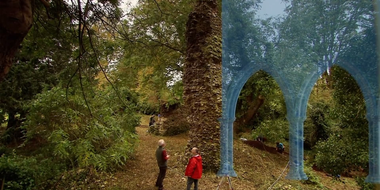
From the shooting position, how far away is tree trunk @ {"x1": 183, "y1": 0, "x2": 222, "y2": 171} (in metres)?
6.11

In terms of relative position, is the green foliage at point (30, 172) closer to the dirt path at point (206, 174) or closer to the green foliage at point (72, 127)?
the green foliage at point (72, 127)

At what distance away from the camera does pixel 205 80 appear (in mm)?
6227

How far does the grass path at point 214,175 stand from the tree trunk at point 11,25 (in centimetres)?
365

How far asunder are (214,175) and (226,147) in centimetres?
89

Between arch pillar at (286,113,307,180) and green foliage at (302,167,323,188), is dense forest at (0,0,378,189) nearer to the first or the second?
green foliage at (302,167,323,188)

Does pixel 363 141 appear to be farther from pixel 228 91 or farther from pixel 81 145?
pixel 81 145

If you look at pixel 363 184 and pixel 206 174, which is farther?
pixel 206 174

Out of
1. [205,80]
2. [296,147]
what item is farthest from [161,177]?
[296,147]

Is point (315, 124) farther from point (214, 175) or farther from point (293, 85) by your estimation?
point (214, 175)

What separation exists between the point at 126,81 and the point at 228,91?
4.65 metres

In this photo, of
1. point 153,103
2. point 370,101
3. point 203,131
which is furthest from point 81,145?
point 153,103

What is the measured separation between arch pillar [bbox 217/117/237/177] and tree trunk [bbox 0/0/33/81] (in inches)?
173

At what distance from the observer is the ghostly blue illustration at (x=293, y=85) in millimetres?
4695

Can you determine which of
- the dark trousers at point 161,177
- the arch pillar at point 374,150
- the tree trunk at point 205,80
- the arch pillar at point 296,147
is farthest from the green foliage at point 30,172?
the arch pillar at point 374,150
